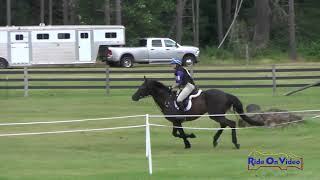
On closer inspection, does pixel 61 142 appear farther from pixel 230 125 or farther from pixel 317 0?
pixel 317 0

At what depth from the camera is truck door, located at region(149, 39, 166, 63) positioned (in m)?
48.3

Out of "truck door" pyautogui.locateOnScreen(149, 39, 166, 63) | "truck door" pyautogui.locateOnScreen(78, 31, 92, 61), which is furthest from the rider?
"truck door" pyautogui.locateOnScreen(78, 31, 92, 61)

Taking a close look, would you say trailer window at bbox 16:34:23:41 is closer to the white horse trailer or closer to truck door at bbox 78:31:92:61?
the white horse trailer

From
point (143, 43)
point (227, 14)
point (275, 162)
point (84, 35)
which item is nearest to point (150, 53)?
point (143, 43)

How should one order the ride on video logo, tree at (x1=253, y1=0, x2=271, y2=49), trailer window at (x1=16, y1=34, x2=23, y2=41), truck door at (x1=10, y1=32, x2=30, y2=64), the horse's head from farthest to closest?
1. tree at (x1=253, y1=0, x2=271, y2=49)
2. trailer window at (x1=16, y1=34, x2=23, y2=41)
3. truck door at (x1=10, y1=32, x2=30, y2=64)
4. the horse's head
5. the ride on video logo

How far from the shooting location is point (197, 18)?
66.3 metres

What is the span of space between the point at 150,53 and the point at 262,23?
15.1 m

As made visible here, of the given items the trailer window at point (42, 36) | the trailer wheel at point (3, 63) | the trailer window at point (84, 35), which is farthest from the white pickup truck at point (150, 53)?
the trailer wheel at point (3, 63)

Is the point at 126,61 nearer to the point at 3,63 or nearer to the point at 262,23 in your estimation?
the point at 3,63

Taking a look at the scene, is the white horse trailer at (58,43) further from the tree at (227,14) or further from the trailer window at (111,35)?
the tree at (227,14)

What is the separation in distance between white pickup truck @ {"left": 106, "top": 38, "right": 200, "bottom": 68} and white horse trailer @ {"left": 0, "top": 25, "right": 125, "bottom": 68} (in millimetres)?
1433

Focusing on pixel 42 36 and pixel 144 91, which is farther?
pixel 42 36

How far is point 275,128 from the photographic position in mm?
19359

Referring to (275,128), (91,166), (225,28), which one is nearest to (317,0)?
(225,28)
